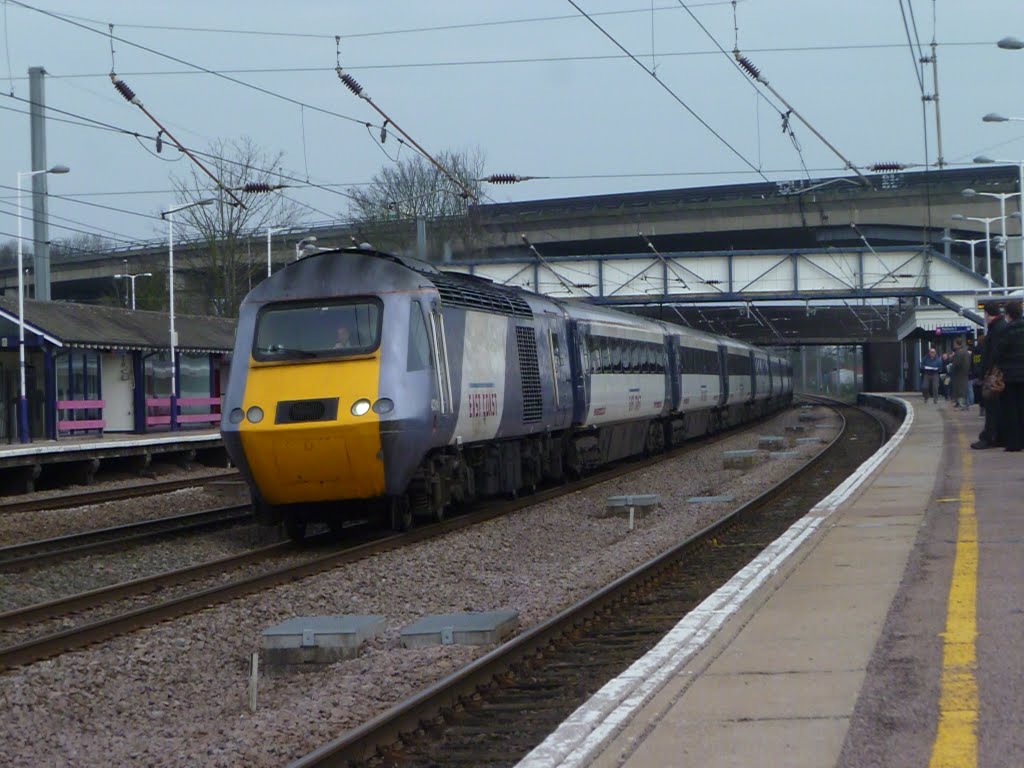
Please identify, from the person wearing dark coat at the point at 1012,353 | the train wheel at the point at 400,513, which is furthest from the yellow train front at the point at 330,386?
the person wearing dark coat at the point at 1012,353

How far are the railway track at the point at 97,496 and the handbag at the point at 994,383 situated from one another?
12736mm

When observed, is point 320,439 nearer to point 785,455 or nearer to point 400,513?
point 400,513

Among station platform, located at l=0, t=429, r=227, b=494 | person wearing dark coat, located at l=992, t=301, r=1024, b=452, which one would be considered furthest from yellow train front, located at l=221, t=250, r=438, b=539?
station platform, located at l=0, t=429, r=227, b=494

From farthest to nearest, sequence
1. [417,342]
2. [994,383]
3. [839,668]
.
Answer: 1. [994,383]
2. [417,342]
3. [839,668]

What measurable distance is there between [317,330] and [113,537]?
4.04 m

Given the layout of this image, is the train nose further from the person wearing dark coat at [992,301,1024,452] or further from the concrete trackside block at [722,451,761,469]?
the concrete trackside block at [722,451,761,469]

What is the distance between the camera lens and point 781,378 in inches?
2469

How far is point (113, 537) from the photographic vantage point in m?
16.4

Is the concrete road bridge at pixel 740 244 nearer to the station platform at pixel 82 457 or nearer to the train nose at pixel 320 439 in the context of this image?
the station platform at pixel 82 457

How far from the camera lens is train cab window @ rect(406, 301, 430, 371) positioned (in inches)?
563

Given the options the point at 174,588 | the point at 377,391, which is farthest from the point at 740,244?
the point at 174,588

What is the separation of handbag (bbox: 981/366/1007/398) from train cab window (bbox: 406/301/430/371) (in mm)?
7159

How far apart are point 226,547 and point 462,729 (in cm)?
910

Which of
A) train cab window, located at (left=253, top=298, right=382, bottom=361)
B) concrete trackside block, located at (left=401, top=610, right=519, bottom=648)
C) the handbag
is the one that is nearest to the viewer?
concrete trackside block, located at (left=401, top=610, right=519, bottom=648)
